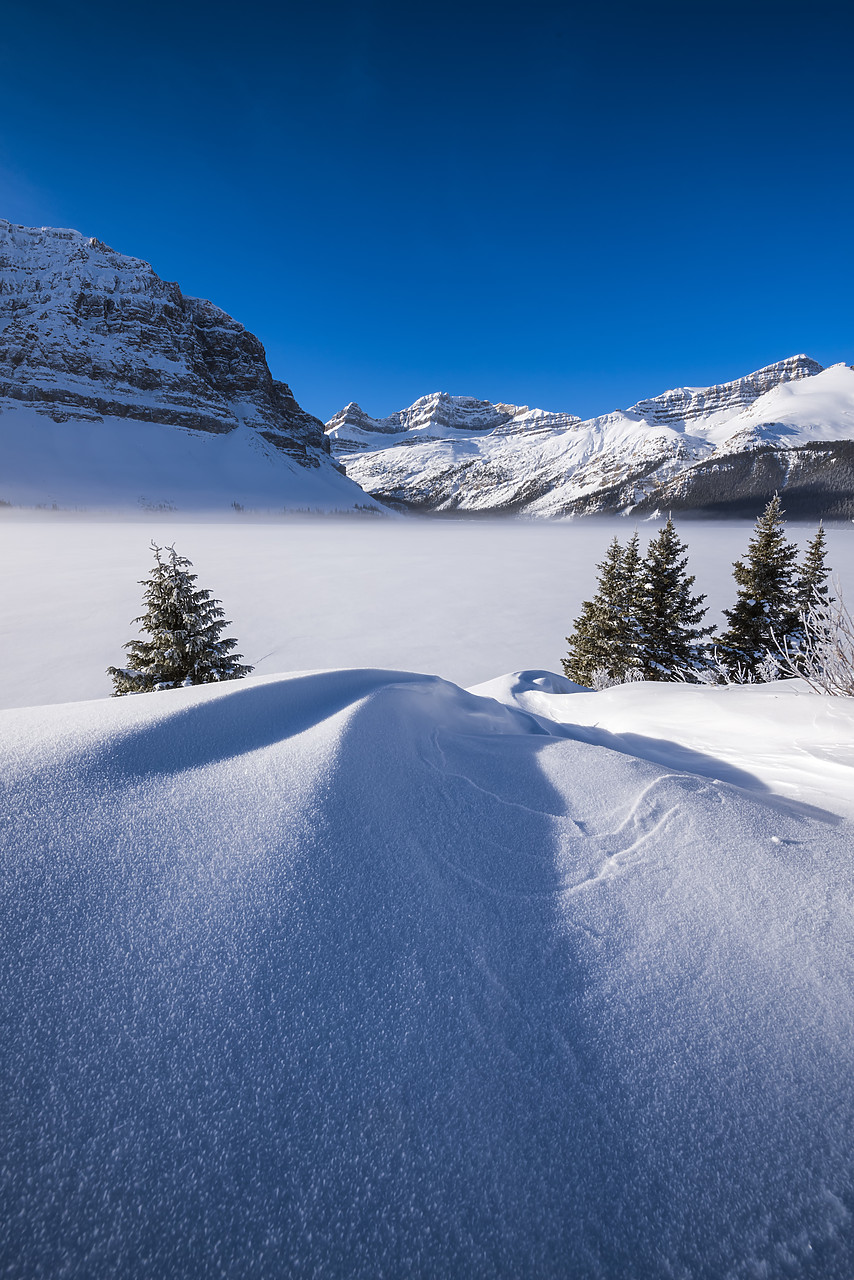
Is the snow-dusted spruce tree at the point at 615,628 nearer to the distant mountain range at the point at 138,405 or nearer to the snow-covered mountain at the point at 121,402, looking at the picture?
the distant mountain range at the point at 138,405

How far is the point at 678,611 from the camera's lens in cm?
1276

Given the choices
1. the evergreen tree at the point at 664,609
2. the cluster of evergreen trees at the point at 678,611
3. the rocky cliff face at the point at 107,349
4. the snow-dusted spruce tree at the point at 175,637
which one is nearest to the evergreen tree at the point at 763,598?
the cluster of evergreen trees at the point at 678,611

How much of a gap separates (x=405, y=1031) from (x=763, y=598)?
15.0 metres

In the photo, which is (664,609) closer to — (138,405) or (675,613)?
(675,613)

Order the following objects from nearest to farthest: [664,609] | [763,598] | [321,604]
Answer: [763,598] → [664,609] → [321,604]

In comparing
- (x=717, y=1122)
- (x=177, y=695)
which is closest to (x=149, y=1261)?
(x=717, y=1122)

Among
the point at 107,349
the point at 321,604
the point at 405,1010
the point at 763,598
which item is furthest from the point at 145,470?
the point at 405,1010

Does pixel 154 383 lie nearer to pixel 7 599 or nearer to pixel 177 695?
pixel 7 599

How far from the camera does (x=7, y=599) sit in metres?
20.7

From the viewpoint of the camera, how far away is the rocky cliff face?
86.0 m

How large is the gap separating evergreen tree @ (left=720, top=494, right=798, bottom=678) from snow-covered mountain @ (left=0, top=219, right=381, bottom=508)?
82.4 metres

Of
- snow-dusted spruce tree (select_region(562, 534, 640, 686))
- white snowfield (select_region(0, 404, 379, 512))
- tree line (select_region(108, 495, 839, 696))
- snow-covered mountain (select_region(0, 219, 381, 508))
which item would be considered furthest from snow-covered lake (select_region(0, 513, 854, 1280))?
snow-covered mountain (select_region(0, 219, 381, 508))

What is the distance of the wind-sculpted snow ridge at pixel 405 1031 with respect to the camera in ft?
2.19

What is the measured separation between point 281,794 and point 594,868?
100 centimetres
